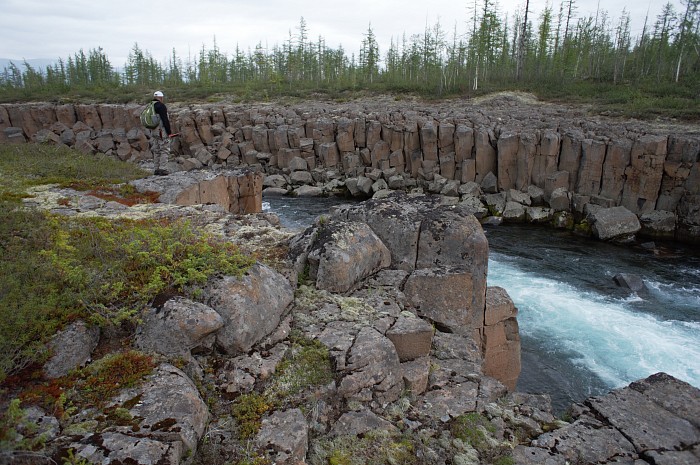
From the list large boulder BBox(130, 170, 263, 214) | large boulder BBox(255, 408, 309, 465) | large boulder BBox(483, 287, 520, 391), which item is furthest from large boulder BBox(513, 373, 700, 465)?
Result: large boulder BBox(130, 170, 263, 214)

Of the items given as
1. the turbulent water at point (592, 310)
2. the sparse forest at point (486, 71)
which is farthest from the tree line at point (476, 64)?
the turbulent water at point (592, 310)

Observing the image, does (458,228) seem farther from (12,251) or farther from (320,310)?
(12,251)

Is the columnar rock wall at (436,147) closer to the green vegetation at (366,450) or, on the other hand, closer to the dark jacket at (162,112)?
the dark jacket at (162,112)

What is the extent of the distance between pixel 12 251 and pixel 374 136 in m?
24.7

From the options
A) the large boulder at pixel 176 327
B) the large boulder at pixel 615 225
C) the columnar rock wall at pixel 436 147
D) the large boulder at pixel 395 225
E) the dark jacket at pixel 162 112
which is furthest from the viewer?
the columnar rock wall at pixel 436 147

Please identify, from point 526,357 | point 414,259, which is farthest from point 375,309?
point 526,357

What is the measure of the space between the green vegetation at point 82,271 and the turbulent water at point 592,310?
320 inches

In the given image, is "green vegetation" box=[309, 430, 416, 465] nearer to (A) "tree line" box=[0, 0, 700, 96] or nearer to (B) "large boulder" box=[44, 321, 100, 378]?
(B) "large boulder" box=[44, 321, 100, 378]

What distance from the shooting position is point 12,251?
20.0 ft

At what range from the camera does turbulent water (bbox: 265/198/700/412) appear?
10664 mm

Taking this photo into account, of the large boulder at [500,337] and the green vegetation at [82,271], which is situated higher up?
the green vegetation at [82,271]

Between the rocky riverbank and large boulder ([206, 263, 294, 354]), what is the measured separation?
0.02m

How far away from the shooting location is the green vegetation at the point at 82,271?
4.50 m

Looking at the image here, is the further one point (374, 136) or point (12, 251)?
point (374, 136)
